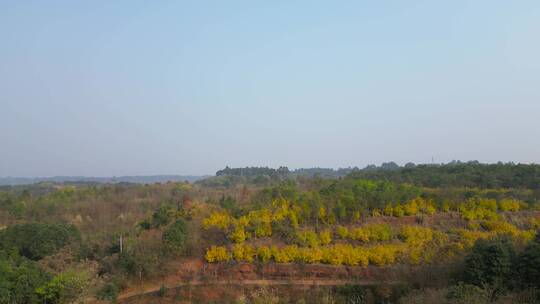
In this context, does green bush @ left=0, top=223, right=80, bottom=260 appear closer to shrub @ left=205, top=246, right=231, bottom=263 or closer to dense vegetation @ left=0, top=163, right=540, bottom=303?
dense vegetation @ left=0, top=163, right=540, bottom=303

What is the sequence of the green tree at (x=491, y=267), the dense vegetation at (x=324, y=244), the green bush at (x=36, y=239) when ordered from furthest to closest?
the green bush at (x=36, y=239), the dense vegetation at (x=324, y=244), the green tree at (x=491, y=267)

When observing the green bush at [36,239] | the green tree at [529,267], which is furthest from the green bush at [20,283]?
the green tree at [529,267]

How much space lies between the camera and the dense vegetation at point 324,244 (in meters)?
11.6

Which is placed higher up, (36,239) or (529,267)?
(529,267)

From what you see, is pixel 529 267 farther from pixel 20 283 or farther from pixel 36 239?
pixel 36 239

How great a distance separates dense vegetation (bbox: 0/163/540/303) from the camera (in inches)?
458

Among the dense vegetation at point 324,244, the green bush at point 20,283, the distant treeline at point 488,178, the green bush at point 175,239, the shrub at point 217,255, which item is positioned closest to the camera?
the dense vegetation at point 324,244

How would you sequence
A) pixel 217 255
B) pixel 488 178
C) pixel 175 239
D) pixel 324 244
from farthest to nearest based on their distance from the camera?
pixel 488 178
pixel 324 244
pixel 175 239
pixel 217 255

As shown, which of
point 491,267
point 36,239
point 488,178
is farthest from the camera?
point 488,178

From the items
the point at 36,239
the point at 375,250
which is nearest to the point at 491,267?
the point at 375,250

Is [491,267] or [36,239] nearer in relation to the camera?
[491,267]

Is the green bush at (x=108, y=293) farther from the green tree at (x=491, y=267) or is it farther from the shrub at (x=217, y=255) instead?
the green tree at (x=491, y=267)

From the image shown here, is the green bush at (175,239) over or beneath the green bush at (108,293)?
over

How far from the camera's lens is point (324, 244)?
50.4 feet
